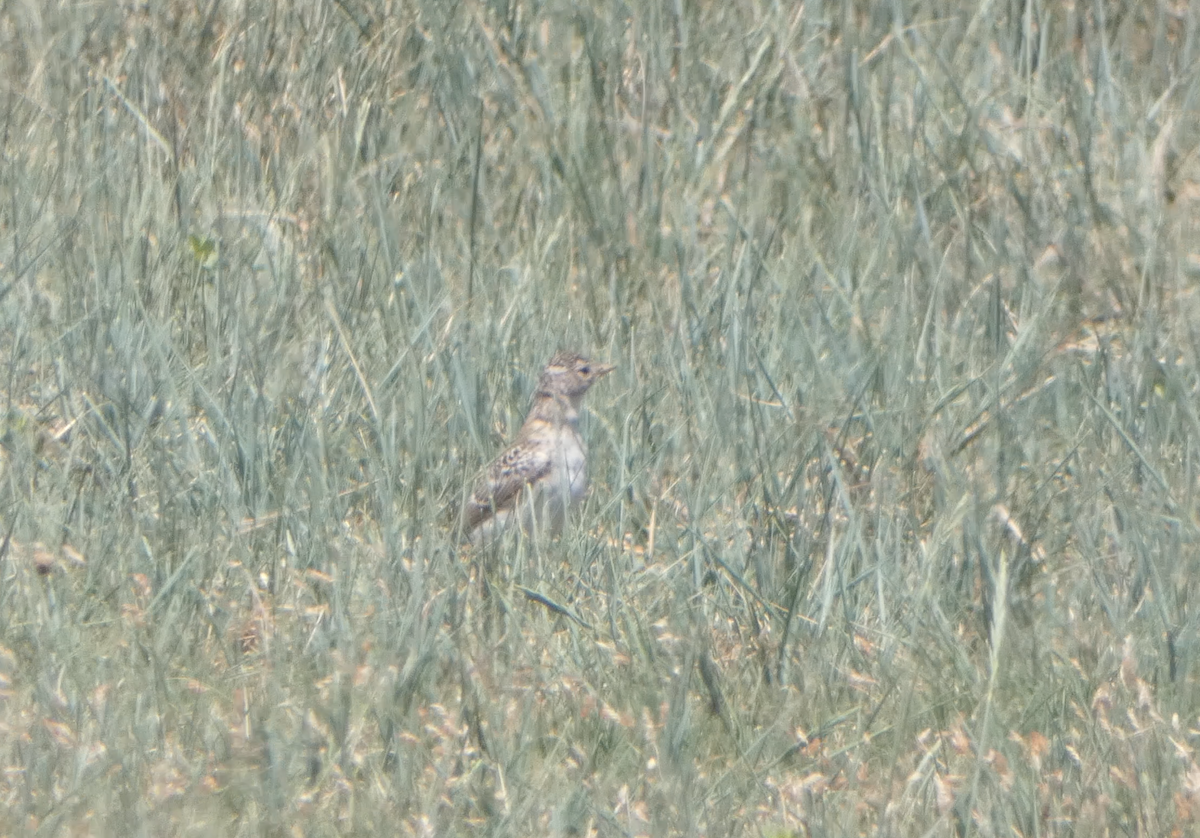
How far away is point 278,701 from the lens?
3.88m

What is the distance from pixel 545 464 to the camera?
221 inches

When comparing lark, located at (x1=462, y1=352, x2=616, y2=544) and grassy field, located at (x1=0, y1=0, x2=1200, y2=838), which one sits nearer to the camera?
grassy field, located at (x1=0, y1=0, x2=1200, y2=838)

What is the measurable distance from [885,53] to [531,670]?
4136 millimetres

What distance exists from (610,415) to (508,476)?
44 centimetres

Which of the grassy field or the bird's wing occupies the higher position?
the grassy field

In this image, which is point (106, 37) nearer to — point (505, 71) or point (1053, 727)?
point (505, 71)

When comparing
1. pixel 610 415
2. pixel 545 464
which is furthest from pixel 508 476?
pixel 610 415

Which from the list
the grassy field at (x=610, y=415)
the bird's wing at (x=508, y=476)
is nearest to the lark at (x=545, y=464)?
the bird's wing at (x=508, y=476)

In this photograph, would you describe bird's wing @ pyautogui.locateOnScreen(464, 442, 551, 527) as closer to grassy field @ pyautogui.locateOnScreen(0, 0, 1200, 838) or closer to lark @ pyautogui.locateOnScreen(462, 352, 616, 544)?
lark @ pyautogui.locateOnScreen(462, 352, 616, 544)

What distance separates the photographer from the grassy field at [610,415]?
3.74 meters

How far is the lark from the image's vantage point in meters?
5.44

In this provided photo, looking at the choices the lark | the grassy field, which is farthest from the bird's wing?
the grassy field

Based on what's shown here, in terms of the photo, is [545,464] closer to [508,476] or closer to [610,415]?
[508,476]

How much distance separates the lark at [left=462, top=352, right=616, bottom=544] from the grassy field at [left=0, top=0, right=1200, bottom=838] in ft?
0.42
